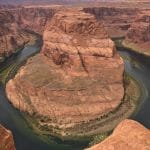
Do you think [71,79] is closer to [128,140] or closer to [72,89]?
[72,89]

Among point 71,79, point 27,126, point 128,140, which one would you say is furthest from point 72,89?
point 128,140

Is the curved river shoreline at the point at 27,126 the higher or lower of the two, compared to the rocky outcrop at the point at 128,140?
lower

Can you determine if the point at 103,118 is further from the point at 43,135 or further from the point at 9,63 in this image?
the point at 9,63

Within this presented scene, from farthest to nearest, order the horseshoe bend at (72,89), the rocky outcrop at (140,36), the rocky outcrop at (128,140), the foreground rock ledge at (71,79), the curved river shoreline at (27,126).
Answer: the rocky outcrop at (140,36)
the foreground rock ledge at (71,79)
the horseshoe bend at (72,89)
the curved river shoreline at (27,126)
the rocky outcrop at (128,140)

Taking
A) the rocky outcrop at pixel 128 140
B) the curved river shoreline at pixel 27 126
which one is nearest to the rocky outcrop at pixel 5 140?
the rocky outcrop at pixel 128 140

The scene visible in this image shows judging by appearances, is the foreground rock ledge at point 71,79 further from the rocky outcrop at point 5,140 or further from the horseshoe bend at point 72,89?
the rocky outcrop at point 5,140

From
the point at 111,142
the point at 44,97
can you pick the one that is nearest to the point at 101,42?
the point at 44,97
